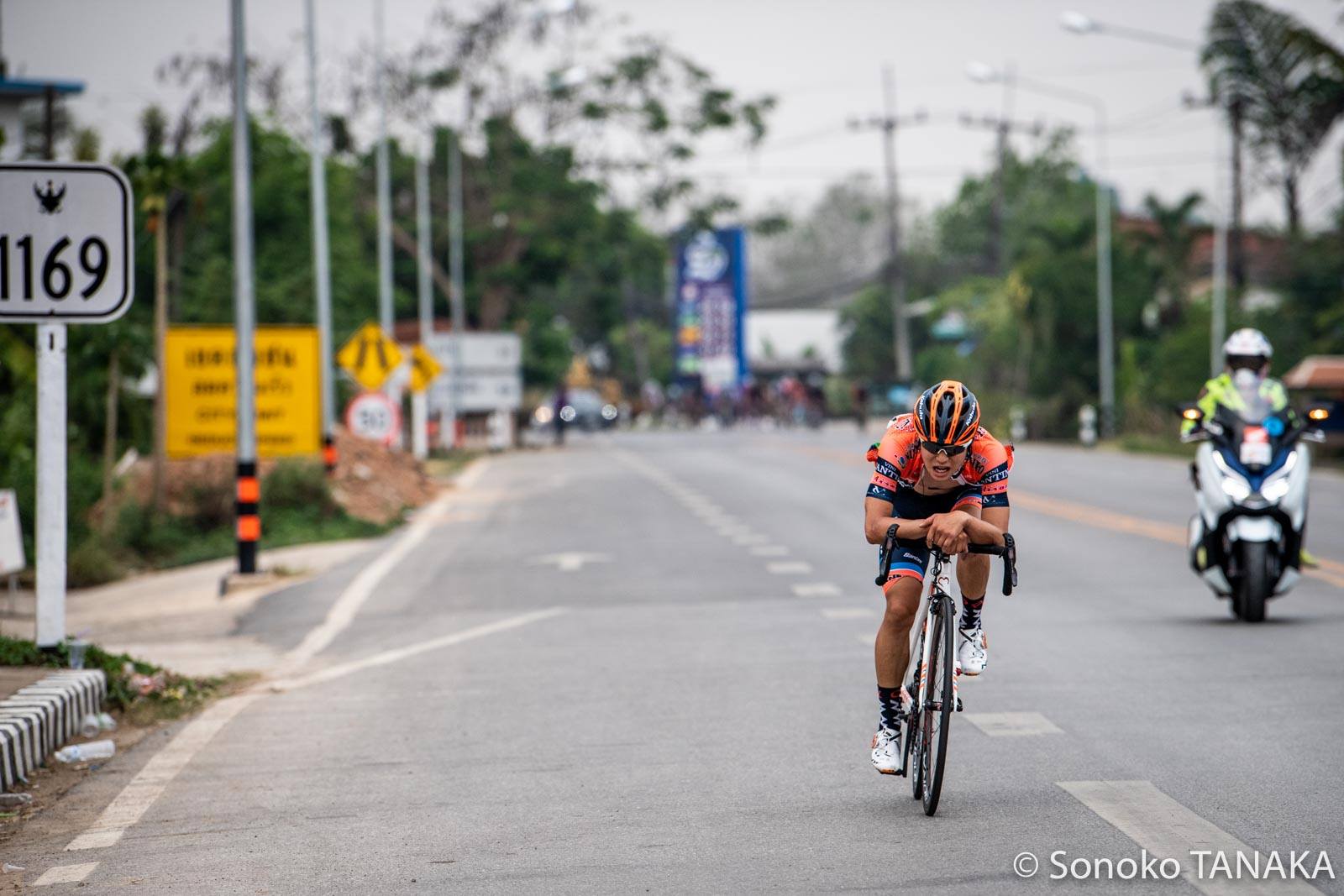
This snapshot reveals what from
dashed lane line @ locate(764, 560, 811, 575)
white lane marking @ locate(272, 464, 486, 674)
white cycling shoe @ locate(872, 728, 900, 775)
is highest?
white cycling shoe @ locate(872, 728, 900, 775)

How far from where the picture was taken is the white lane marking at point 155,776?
7.16 m

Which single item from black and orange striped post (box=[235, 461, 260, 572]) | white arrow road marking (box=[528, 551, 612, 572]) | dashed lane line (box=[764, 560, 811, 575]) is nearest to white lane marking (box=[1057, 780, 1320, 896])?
dashed lane line (box=[764, 560, 811, 575])

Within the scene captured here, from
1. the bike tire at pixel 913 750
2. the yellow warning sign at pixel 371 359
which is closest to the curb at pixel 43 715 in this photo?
the bike tire at pixel 913 750

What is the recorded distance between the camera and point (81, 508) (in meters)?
22.9

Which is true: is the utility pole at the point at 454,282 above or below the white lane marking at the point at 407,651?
above

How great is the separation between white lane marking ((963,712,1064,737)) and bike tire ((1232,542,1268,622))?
3.74 metres

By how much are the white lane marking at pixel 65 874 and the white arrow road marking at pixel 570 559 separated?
11.2 meters

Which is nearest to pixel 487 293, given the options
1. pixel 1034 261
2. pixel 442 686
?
pixel 1034 261

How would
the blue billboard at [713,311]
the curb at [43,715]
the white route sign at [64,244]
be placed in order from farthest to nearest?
the blue billboard at [713,311]
the white route sign at [64,244]
the curb at [43,715]

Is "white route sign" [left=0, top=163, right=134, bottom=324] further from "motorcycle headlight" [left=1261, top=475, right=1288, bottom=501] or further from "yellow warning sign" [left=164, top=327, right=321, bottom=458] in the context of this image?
"yellow warning sign" [left=164, top=327, right=321, bottom=458]

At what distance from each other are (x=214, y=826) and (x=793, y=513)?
17.2 meters

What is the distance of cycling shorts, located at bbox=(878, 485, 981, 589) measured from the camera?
7.21 metres

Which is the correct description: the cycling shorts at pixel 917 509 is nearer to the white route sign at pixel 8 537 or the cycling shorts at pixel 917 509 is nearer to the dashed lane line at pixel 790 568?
the dashed lane line at pixel 790 568

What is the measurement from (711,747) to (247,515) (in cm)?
999
